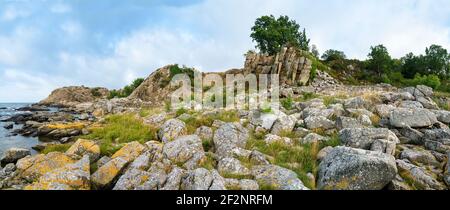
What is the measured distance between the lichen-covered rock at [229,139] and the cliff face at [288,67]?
33724 mm

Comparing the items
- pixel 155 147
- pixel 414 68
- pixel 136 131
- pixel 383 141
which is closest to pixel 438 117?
pixel 383 141

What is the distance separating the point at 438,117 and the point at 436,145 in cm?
416

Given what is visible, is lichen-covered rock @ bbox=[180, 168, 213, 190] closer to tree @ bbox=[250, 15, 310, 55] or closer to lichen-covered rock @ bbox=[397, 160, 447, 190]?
lichen-covered rock @ bbox=[397, 160, 447, 190]

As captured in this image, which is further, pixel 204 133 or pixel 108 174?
pixel 204 133

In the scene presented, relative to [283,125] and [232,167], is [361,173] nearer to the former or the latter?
[232,167]

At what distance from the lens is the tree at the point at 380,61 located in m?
57.9

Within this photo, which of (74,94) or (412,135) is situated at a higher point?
(74,94)

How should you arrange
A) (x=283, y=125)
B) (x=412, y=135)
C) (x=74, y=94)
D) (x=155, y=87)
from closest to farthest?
(x=412, y=135) < (x=283, y=125) < (x=155, y=87) < (x=74, y=94)

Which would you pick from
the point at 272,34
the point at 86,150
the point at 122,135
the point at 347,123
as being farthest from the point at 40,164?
the point at 272,34

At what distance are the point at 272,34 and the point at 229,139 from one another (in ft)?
188

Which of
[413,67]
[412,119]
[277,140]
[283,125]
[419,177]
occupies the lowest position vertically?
[419,177]

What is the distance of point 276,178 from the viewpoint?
7.66m

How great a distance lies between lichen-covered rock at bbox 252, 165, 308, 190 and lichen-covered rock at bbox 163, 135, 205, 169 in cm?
176
